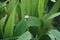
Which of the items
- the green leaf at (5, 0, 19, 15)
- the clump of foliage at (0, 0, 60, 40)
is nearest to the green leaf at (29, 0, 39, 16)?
the clump of foliage at (0, 0, 60, 40)

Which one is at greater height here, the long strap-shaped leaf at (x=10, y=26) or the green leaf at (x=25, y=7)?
the green leaf at (x=25, y=7)

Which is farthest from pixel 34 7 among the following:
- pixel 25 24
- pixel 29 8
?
→ pixel 25 24

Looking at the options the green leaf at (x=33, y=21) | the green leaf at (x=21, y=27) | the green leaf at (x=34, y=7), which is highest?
the green leaf at (x=34, y=7)

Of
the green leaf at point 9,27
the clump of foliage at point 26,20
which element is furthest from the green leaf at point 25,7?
the green leaf at point 9,27

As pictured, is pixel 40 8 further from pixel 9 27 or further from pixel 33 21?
pixel 9 27

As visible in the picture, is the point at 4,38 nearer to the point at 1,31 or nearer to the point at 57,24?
the point at 1,31

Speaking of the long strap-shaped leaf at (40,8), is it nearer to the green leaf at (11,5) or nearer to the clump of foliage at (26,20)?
the clump of foliage at (26,20)

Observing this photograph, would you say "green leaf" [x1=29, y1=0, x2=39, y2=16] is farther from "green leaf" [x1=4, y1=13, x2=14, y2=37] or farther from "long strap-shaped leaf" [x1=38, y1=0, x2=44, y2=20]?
"green leaf" [x1=4, y1=13, x2=14, y2=37]

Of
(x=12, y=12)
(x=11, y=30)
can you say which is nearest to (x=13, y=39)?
(x=11, y=30)
